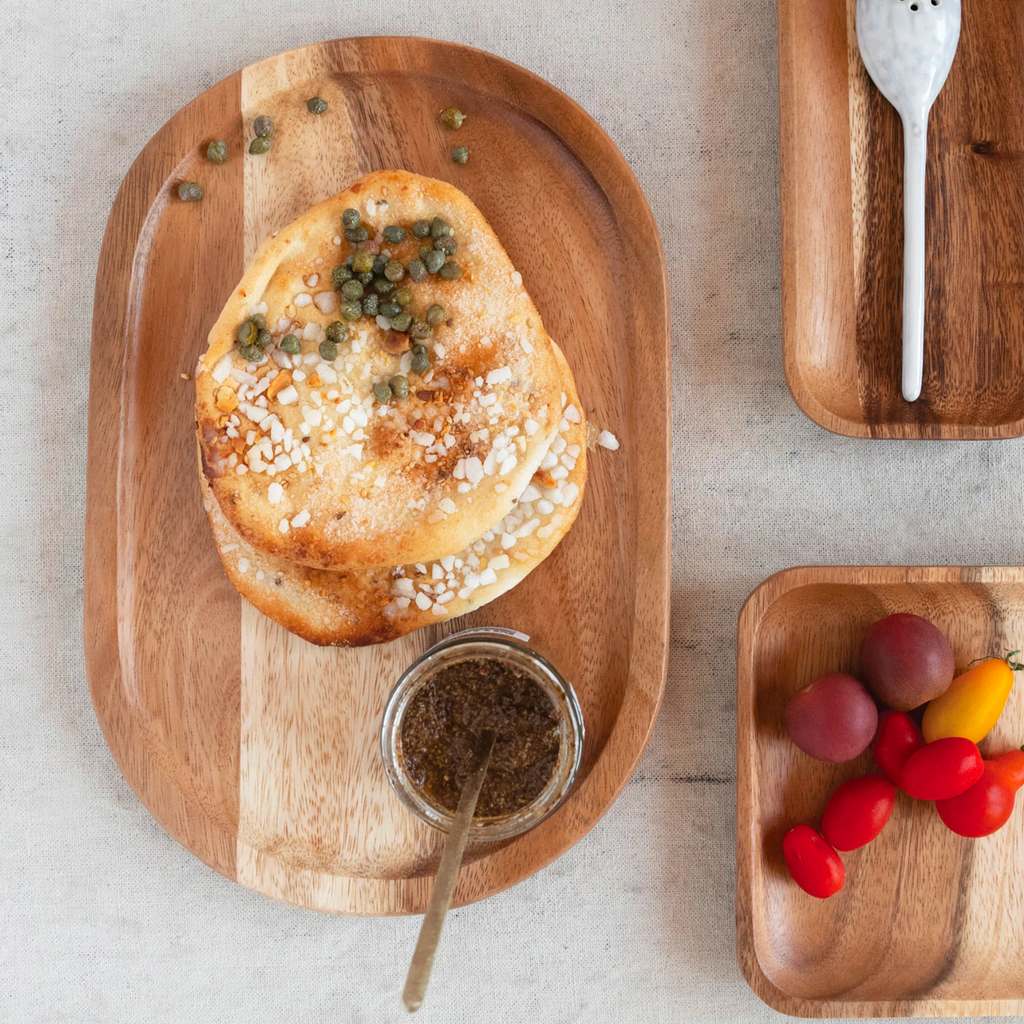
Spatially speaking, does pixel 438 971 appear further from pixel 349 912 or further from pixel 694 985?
pixel 694 985

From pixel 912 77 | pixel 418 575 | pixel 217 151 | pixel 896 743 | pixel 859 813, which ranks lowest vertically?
pixel 859 813

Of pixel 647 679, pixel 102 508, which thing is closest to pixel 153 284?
pixel 102 508

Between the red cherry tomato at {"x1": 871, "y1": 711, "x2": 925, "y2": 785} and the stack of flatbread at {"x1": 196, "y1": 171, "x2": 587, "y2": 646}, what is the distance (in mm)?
711

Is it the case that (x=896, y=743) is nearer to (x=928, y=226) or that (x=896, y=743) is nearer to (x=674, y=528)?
(x=674, y=528)

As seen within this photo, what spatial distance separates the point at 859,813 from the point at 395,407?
42.6 inches

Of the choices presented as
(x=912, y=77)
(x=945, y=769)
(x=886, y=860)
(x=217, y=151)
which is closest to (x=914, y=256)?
(x=912, y=77)

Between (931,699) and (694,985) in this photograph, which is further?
(694,985)

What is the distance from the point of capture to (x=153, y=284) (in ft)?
5.62

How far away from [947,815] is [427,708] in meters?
0.95

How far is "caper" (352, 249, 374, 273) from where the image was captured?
5.01ft

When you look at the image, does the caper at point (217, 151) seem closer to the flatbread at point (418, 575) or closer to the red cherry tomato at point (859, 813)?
the flatbread at point (418, 575)

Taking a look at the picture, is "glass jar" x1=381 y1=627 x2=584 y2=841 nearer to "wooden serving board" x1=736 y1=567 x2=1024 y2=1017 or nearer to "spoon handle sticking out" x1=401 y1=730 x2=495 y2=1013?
"spoon handle sticking out" x1=401 y1=730 x2=495 y2=1013

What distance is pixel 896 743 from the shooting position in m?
1.65

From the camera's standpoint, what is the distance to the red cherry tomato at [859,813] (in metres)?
1.63
